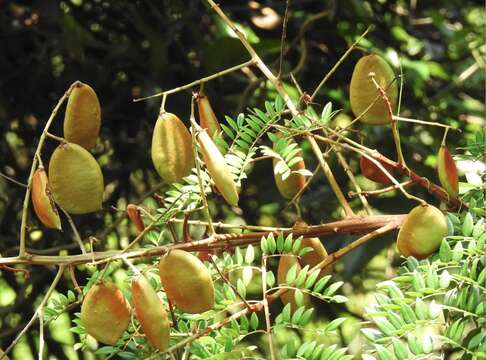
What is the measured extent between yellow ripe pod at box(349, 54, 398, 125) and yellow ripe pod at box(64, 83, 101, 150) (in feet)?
0.59

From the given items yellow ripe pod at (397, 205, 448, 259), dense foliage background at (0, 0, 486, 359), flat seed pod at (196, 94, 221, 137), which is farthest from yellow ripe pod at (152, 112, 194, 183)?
dense foliage background at (0, 0, 486, 359)

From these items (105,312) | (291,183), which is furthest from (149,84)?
(105,312)

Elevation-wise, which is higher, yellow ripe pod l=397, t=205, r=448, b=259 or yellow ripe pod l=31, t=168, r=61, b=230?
yellow ripe pod l=31, t=168, r=61, b=230

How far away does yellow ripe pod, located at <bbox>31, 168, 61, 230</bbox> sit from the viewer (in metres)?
0.63

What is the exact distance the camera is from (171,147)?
0.64 meters

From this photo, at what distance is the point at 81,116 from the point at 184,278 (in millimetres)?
145

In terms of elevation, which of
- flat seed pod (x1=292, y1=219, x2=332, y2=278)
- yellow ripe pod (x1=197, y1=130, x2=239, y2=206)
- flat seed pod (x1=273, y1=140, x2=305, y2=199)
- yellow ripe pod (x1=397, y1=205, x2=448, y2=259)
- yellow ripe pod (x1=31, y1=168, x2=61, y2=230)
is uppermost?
yellow ripe pod (x1=197, y1=130, x2=239, y2=206)

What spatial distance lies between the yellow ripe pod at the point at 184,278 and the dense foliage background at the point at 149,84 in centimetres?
67

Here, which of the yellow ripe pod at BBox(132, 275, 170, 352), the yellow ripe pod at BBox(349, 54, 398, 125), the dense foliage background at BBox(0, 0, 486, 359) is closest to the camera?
the yellow ripe pod at BBox(132, 275, 170, 352)

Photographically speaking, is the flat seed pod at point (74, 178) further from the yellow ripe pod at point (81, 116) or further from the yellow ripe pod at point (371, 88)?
the yellow ripe pod at point (371, 88)

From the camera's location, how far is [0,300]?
134 cm

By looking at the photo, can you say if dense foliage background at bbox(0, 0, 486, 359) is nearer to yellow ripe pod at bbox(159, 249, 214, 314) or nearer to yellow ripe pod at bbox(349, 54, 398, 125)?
yellow ripe pod at bbox(349, 54, 398, 125)

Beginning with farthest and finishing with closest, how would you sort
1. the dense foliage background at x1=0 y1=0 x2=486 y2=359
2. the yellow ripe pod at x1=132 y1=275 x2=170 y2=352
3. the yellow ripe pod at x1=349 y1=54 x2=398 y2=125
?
the dense foliage background at x1=0 y1=0 x2=486 y2=359 → the yellow ripe pod at x1=349 y1=54 x2=398 y2=125 → the yellow ripe pod at x1=132 y1=275 x2=170 y2=352

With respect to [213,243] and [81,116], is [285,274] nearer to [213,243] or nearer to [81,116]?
[213,243]
